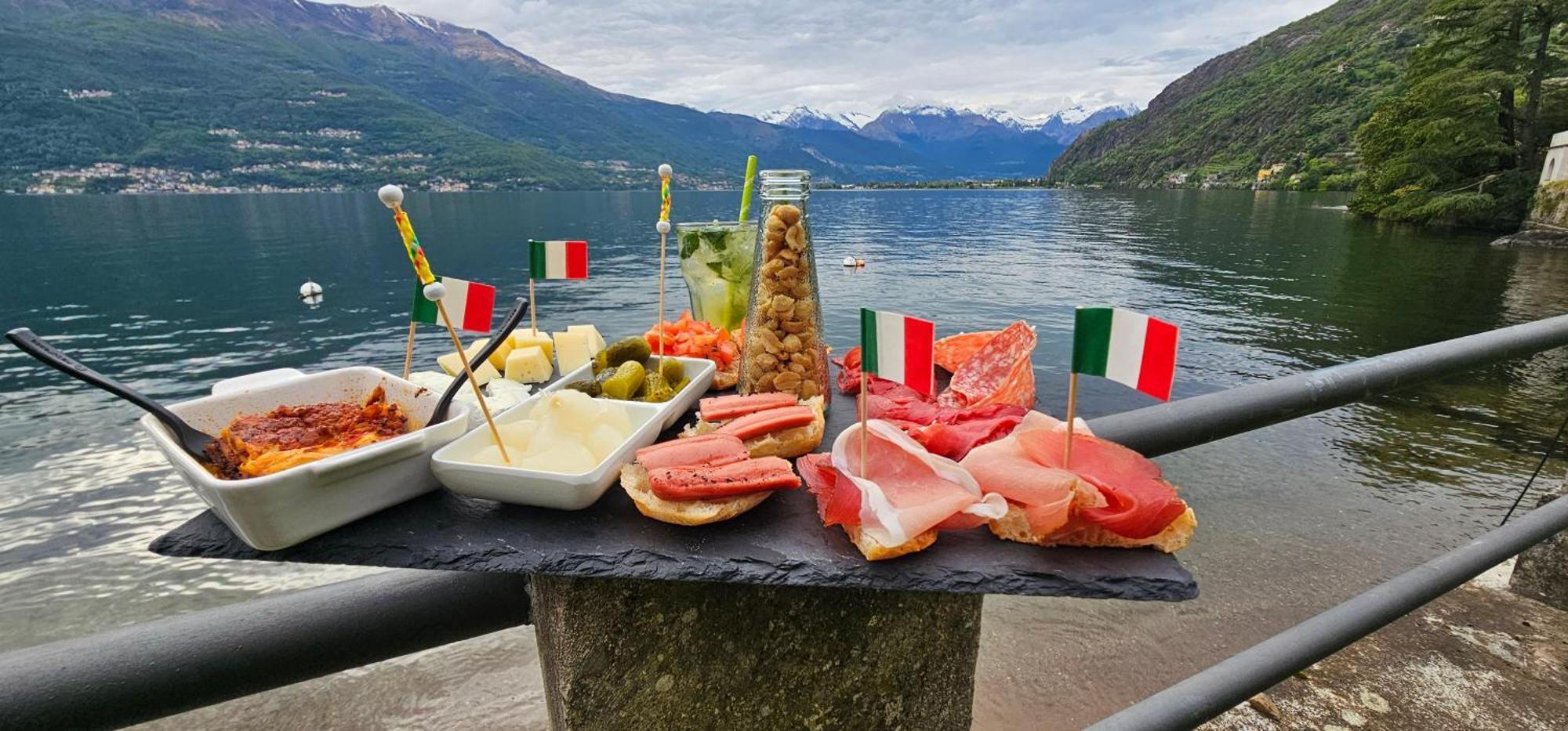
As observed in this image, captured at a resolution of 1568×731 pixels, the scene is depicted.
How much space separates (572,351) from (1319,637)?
85.2 inches

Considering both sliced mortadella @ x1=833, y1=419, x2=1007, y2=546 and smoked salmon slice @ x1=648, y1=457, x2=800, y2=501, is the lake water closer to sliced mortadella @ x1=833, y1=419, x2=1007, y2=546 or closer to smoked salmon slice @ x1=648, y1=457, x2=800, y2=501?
sliced mortadella @ x1=833, y1=419, x2=1007, y2=546

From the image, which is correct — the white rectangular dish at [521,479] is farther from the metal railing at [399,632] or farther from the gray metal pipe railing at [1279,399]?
the gray metal pipe railing at [1279,399]

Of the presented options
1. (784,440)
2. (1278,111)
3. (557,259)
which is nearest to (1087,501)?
(784,440)

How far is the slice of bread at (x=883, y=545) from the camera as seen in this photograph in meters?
1.18

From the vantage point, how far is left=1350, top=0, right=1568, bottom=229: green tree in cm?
3991

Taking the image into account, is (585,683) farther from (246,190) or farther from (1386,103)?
(246,190)

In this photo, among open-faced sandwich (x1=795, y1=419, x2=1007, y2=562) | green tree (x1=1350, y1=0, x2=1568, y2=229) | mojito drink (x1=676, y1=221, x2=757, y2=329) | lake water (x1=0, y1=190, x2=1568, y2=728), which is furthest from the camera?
green tree (x1=1350, y1=0, x2=1568, y2=229)

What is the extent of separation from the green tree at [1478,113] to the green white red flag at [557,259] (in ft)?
185

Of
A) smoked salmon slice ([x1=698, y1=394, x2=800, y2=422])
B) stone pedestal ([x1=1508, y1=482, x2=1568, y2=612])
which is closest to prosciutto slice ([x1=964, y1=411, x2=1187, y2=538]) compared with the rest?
smoked salmon slice ([x1=698, y1=394, x2=800, y2=422])

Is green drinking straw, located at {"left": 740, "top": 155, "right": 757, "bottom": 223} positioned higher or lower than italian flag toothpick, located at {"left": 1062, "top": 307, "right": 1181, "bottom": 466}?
higher

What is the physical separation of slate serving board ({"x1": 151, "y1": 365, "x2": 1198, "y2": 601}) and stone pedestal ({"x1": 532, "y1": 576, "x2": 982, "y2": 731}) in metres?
0.23

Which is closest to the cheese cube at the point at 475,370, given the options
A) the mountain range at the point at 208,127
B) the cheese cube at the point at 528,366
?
the cheese cube at the point at 528,366

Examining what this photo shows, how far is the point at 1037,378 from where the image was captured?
4.30 m

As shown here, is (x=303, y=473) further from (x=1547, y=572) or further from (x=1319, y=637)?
(x=1547, y=572)
